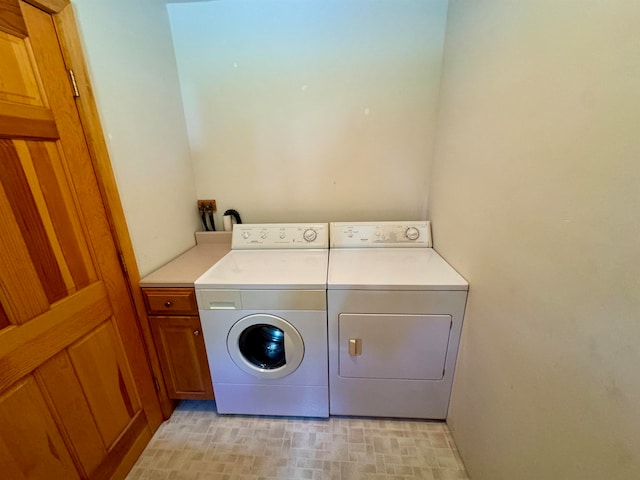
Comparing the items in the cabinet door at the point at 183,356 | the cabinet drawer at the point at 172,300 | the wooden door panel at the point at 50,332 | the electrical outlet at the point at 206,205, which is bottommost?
the cabinet door at the point at 183,356

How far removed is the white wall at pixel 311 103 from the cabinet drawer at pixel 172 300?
0.82 meters

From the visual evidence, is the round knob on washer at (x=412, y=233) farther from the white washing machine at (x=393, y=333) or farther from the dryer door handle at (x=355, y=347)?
the dryer door handle at (x=355, y=347)

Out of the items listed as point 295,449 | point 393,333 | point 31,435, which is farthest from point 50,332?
point 393,333

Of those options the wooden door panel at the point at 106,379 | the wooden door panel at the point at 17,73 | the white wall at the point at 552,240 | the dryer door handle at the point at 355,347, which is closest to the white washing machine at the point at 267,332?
the dryer door handle at the point at 355,347

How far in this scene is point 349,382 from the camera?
1.38m

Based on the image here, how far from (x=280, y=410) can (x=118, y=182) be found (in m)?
1.53

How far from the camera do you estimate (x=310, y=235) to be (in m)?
1.73

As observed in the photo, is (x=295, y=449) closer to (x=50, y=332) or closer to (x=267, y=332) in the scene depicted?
(x=267, y=332)

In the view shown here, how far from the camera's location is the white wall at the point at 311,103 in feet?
5.01

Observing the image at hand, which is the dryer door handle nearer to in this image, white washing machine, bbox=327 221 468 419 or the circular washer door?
white washing machine, bbox=327 221 468 419

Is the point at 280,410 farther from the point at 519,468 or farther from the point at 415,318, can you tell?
the point at 519,468

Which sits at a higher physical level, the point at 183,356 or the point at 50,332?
the point at 50,332

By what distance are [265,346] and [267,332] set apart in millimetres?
104

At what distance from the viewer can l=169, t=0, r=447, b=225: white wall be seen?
1526 mm
